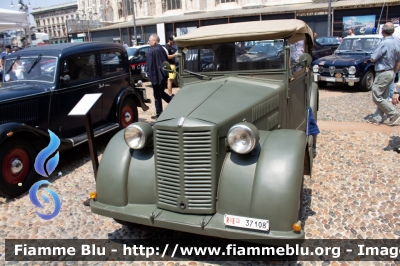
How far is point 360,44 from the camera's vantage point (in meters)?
12.1

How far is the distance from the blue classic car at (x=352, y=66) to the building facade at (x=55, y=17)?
83610mm

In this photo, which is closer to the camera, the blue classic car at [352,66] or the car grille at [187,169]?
the car grille at [187,169]

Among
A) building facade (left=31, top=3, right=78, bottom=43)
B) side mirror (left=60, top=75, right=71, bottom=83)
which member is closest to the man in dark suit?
side mirror (left=60, top=75, right=71, bottom=83)

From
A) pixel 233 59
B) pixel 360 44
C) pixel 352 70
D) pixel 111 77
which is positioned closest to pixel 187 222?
pixel 233 59

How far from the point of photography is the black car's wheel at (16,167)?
15.1 ft

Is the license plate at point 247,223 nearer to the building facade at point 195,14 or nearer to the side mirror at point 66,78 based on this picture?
the side mirror at point 66,78

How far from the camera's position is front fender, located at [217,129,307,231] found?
269cm

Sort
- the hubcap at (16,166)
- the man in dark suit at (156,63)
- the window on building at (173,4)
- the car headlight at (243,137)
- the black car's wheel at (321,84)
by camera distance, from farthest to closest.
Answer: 1. the window on building at (173,4)
2. the black car's wheel at (321,84)
3. the man in dark suit at (156,63)
4. the hubcap at (16,166)
5. the car headlight at (243,137)

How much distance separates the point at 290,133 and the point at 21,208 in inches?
137

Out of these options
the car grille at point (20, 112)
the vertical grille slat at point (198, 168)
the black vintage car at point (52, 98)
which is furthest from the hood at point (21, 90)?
the vertical grille slat at point (198, 168)

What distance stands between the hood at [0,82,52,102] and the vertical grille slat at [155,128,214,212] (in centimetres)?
308

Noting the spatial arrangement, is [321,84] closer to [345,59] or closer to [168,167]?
[345,59]

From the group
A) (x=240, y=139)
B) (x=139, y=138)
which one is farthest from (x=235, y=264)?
(x=139, y=138)

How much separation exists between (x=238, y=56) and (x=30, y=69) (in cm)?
370
